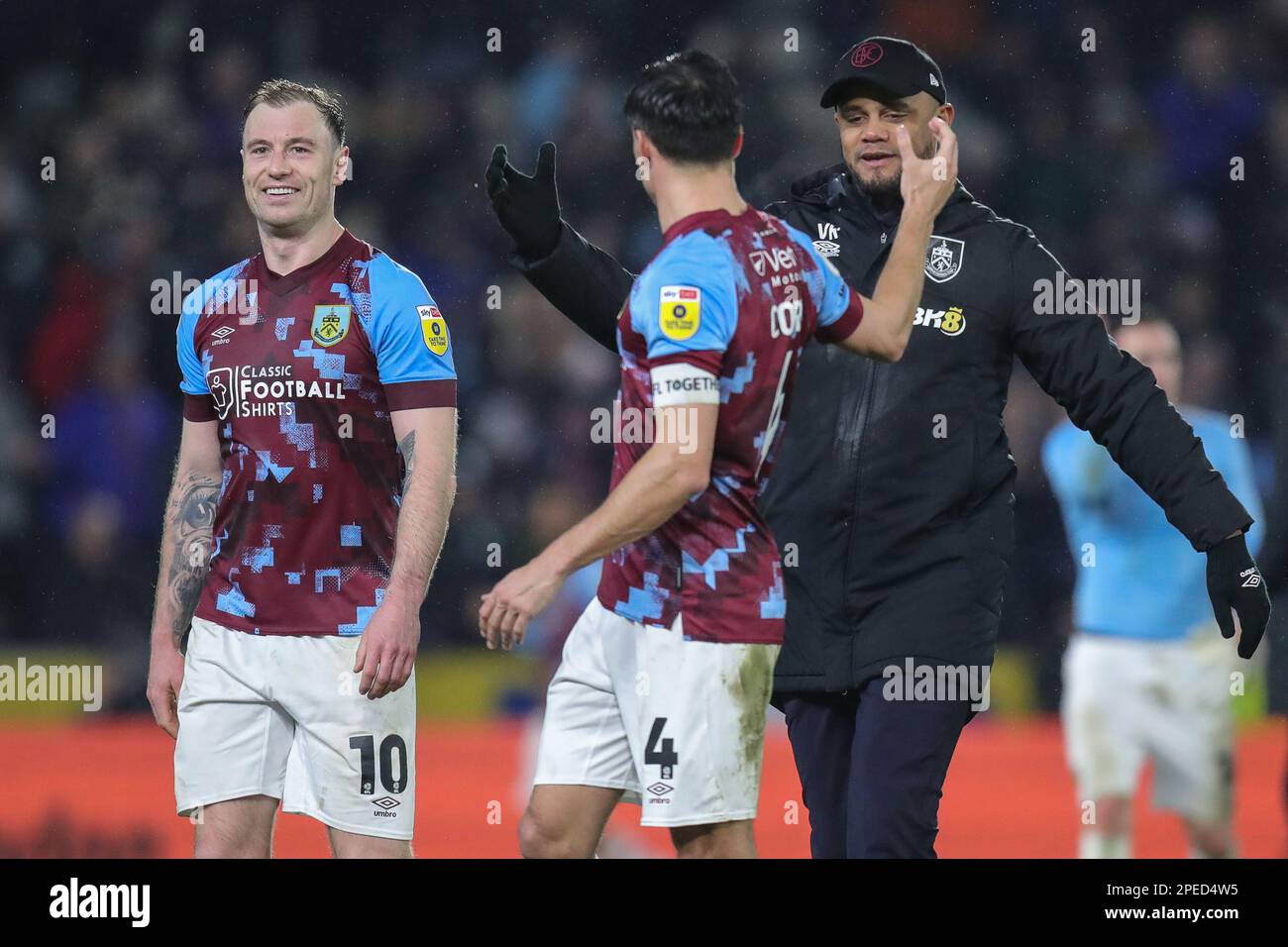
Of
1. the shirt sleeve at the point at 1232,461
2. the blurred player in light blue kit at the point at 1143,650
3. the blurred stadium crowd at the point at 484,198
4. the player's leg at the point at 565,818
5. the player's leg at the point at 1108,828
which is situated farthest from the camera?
the blurred stadium crowd at the point at 484,198

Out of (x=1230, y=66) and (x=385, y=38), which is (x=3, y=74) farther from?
(x=1230, y=66)

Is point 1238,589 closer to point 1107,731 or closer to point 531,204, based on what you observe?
point 531,204

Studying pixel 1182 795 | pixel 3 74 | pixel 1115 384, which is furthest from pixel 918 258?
pixel 3 74

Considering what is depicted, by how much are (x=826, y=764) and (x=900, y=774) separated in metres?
0.25

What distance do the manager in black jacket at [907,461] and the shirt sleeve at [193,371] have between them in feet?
2.33

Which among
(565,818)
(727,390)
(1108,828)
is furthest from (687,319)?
(1108,828)

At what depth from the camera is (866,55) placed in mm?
4285

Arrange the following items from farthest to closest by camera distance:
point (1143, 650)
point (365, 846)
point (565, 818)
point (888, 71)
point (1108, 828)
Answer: point (1143, 650)
point (1108, 828)
point (888, 71)
point (365, 846)
point (565, 818)

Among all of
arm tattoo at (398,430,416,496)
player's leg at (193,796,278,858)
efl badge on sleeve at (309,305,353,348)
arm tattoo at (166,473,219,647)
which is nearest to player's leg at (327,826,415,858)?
player's leg at (193,796,278,858)

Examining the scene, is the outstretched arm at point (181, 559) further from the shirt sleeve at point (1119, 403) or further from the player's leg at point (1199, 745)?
the player's leg at point (1199, 745)

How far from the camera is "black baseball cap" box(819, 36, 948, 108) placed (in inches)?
167

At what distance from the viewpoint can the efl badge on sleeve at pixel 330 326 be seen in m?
4.02

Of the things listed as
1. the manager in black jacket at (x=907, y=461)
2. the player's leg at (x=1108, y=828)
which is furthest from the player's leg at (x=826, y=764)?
the player's leg at (x=1108, y=828)

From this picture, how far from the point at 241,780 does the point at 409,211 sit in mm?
5563
